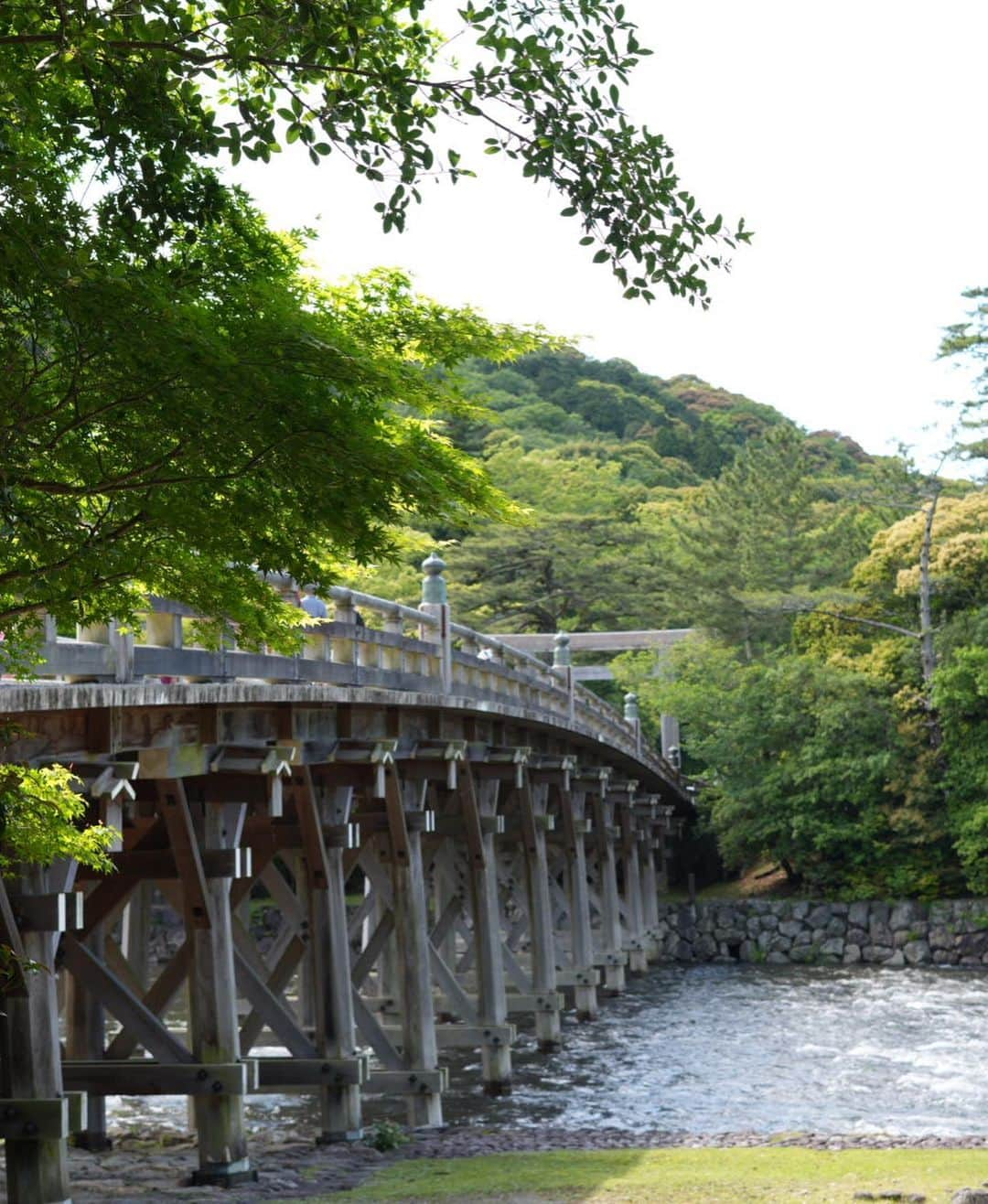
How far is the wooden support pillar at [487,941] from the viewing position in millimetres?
16797

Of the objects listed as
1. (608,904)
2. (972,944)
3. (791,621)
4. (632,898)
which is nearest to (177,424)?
(608,904)

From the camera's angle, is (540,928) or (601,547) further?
(601,547)

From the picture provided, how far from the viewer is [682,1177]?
10.8 m

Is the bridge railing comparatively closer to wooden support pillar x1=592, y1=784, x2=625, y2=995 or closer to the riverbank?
the riverbank

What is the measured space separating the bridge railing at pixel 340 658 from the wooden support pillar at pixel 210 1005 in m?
1.27

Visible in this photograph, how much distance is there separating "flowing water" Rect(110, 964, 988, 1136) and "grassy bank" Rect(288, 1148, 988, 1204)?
2.48 m

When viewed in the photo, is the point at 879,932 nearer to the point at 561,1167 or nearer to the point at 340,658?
the point at 340,658

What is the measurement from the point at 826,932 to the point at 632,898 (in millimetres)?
4671

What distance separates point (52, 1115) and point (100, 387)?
4.52 metres

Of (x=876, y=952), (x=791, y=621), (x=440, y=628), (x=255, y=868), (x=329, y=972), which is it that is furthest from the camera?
(x=791, y=621)

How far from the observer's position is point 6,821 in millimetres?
6199

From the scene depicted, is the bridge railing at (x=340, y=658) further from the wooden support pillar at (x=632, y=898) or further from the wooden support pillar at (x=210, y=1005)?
the wooden support pillar at (x=632, y=898)

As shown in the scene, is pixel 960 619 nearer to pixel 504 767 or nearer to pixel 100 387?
pixel 504 767

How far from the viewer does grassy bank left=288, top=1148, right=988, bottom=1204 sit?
9.85 m
